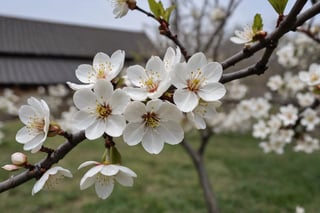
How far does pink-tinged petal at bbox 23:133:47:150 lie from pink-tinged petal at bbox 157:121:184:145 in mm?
251

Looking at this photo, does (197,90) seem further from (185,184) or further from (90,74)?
(185,184)

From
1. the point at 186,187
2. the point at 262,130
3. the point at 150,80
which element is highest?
the point at 150,80

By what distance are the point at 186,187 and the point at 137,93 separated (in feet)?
10.8

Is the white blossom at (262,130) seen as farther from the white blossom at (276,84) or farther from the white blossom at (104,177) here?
the white blossom at (104,177)

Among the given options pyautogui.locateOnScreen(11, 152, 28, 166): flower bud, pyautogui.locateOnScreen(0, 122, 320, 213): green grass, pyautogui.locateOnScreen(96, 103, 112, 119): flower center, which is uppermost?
pyautogui.locateOnScreen(96, 103, 112, 119): flower center

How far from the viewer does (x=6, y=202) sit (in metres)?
3.09

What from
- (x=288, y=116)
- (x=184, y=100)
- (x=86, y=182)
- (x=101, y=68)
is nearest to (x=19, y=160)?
(x=86, y=182)

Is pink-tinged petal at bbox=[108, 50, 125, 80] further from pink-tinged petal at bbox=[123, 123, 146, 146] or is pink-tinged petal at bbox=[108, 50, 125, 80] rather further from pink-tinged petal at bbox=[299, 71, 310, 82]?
pink-tinged petal at bbox=[299, 71, 310, 82]

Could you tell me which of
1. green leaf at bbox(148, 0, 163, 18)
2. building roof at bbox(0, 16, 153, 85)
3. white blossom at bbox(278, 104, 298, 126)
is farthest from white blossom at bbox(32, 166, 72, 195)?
building roof at bbox(0, 16, 153, 85)

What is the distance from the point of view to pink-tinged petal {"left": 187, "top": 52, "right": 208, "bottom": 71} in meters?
0.60

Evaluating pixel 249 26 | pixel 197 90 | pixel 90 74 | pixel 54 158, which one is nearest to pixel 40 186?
pixel 54 158

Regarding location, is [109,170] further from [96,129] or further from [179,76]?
[179,76]

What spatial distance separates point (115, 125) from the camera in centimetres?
58

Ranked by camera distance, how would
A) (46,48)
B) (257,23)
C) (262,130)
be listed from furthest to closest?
(46,48), (262,130), (257,23)
